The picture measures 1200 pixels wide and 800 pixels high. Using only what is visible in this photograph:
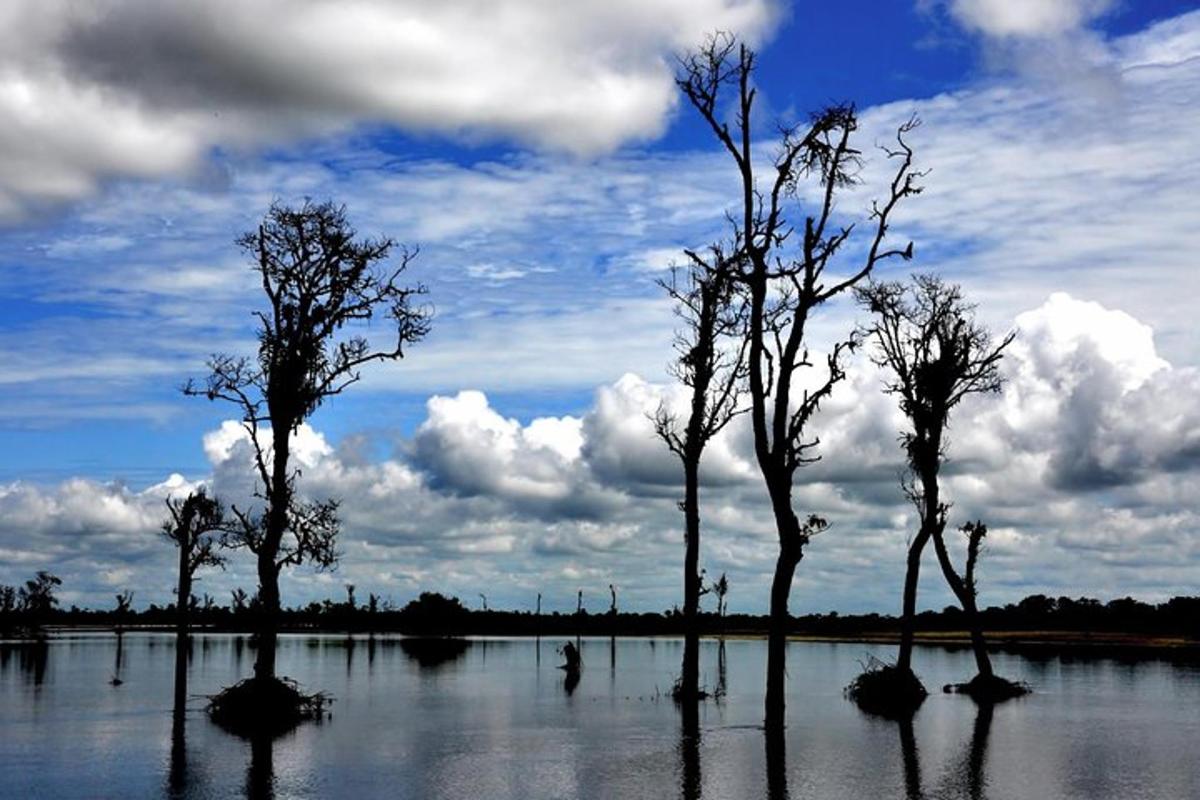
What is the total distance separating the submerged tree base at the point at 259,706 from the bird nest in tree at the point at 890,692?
63.9ft

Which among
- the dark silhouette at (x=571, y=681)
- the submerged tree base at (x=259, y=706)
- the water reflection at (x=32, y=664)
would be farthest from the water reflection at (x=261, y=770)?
the water reflection at (x=32, y=664)

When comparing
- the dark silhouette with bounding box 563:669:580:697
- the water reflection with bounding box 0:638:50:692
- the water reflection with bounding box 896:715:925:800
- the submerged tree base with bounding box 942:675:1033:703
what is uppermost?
the water reflection with bounding box 896:715:925:800

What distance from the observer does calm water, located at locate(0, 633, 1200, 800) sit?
80.3 feet

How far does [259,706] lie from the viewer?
37781 mm

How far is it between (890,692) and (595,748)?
17.5 metres

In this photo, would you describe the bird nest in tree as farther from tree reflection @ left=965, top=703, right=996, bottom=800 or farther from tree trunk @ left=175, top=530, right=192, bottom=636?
tree trunk @ left=175, top=530, right=192, bottom=636

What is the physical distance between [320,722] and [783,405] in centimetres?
1760

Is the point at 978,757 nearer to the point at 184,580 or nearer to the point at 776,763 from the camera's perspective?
the point at 776,763

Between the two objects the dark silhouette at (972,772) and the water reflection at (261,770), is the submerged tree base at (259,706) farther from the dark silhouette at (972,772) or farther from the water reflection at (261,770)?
the dark silhouette at (972,772)

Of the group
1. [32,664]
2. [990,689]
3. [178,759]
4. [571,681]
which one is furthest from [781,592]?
[32,664]

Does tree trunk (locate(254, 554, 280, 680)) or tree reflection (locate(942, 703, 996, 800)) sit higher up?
tree trunk (locate(254, 554, 280, 680))

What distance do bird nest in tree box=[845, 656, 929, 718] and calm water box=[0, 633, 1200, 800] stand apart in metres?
0.82

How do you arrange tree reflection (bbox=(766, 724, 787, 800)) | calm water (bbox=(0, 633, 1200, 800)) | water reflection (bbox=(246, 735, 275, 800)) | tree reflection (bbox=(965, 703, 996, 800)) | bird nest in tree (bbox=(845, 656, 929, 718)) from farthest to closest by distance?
bird nest in tree (bbox=(845, 656, 929, 718)) → calm water (bbox=(0, 633, 1200, 800)) → tree reflection (bbox=(965, 703, 996, 800)) → tree reflection (bbox=(766, 724, 787, 800)) → water reflection (bbox=(246, 735, 275, 800))

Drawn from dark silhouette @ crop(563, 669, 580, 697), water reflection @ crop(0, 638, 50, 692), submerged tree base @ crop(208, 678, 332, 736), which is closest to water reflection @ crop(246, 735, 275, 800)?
submerged tree base @ crop(208, 678, 332, 736)
